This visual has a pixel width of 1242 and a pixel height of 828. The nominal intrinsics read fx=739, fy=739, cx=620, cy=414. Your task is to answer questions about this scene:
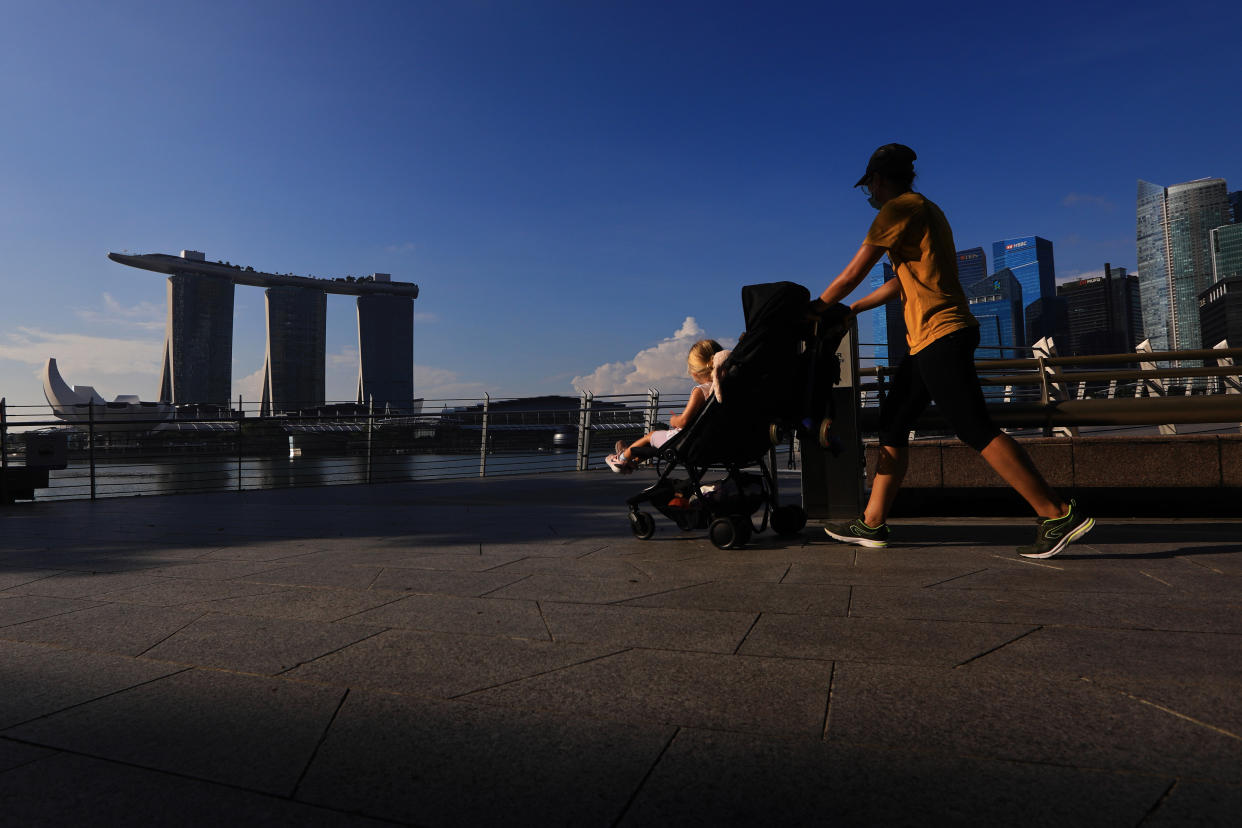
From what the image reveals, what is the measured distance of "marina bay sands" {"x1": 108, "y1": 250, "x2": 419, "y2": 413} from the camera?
153625 mm

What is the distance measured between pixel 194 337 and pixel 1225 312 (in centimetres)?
20359

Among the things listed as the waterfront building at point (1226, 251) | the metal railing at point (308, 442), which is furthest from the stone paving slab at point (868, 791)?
the waterfront building at point (1226, 251)

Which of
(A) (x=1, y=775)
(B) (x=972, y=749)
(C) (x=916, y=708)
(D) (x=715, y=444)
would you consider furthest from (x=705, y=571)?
(A) (x=1, y=775)

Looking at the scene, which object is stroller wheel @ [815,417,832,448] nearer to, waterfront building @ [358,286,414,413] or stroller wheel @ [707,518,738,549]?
stroller wheel @ [707,518,738,549]

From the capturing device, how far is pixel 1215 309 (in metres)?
147

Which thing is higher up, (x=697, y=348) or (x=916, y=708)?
(x=697, y=348)

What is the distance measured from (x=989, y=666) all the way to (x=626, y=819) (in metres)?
1.08

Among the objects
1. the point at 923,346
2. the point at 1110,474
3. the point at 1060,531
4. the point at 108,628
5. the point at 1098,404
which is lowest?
the point at 108,628

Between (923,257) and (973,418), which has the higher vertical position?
(923,257)

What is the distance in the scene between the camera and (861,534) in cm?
374

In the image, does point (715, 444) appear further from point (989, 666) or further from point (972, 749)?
point (972, 749)

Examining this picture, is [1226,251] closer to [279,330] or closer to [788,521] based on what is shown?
[279,330]

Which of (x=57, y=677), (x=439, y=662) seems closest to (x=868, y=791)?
(x=439, y=662)

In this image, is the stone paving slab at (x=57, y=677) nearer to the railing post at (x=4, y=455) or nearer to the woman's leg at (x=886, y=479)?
the woman's leg at (x=886, y=479)
